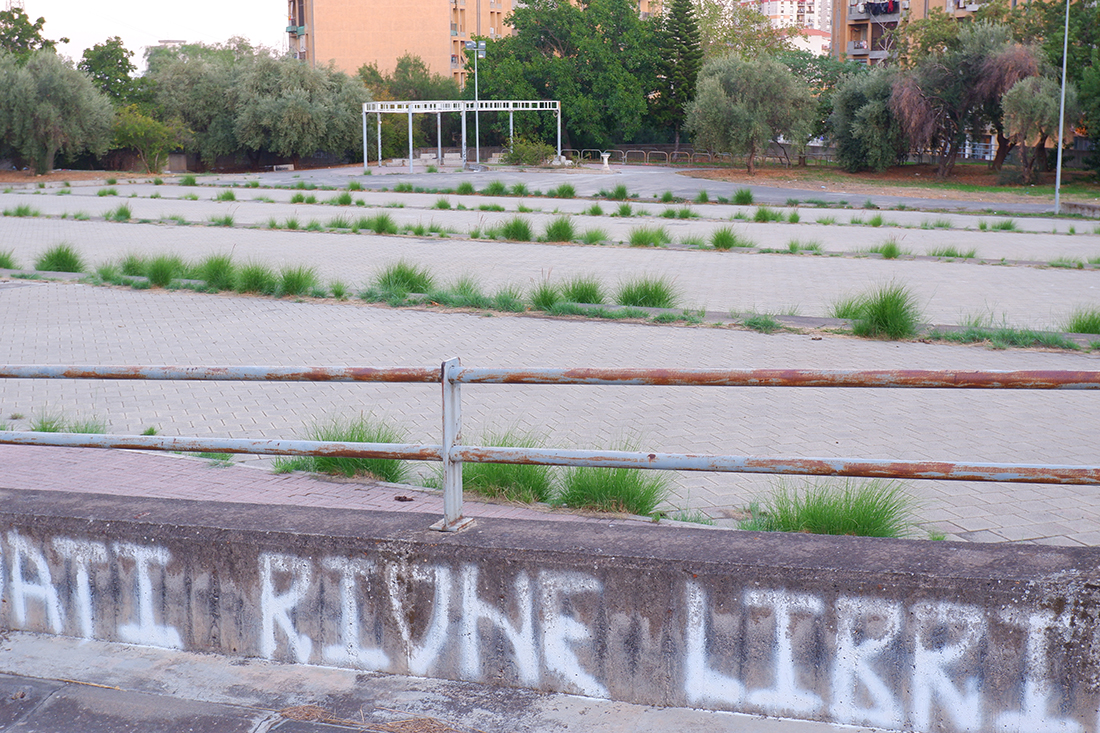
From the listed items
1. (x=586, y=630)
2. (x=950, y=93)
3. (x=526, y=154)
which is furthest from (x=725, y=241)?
(x=526, y=154)

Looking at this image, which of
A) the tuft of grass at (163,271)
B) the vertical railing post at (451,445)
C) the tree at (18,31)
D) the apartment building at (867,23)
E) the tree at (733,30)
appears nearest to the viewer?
the vertical railing post at (451,445)

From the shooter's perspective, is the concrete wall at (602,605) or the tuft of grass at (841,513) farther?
the tuft of grass at (841,513)

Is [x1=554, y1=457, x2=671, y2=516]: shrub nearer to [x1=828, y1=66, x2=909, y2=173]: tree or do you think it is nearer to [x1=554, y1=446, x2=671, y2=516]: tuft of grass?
[x1=554, y1=446, x2=671, y2=516]: tuft of grass

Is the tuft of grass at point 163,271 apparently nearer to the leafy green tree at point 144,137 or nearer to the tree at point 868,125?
the tree at point 868,125

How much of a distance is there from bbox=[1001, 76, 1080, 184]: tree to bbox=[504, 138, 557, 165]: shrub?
2143 cm

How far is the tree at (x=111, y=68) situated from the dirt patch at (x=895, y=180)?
34.7 meters

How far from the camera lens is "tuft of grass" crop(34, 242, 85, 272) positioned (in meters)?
15.3

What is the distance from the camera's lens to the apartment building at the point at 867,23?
2982 inches

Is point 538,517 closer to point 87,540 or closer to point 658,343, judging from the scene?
point 87,540

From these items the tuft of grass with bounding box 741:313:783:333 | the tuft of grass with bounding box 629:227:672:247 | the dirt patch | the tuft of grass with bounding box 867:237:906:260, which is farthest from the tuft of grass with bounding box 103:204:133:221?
the dirt patch

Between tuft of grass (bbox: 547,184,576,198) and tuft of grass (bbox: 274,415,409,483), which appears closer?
tuft of grass (bbox: 274,415,409,483)

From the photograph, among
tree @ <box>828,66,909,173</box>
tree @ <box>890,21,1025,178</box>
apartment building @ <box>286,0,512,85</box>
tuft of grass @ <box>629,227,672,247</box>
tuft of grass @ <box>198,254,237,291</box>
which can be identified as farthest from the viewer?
apartment building @ <box>286,0,512,85</box>

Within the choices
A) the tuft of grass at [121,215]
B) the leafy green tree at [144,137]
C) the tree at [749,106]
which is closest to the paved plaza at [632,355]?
the tuft of grass at [121,215]

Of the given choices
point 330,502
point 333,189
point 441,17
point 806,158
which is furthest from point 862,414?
point 441,17
